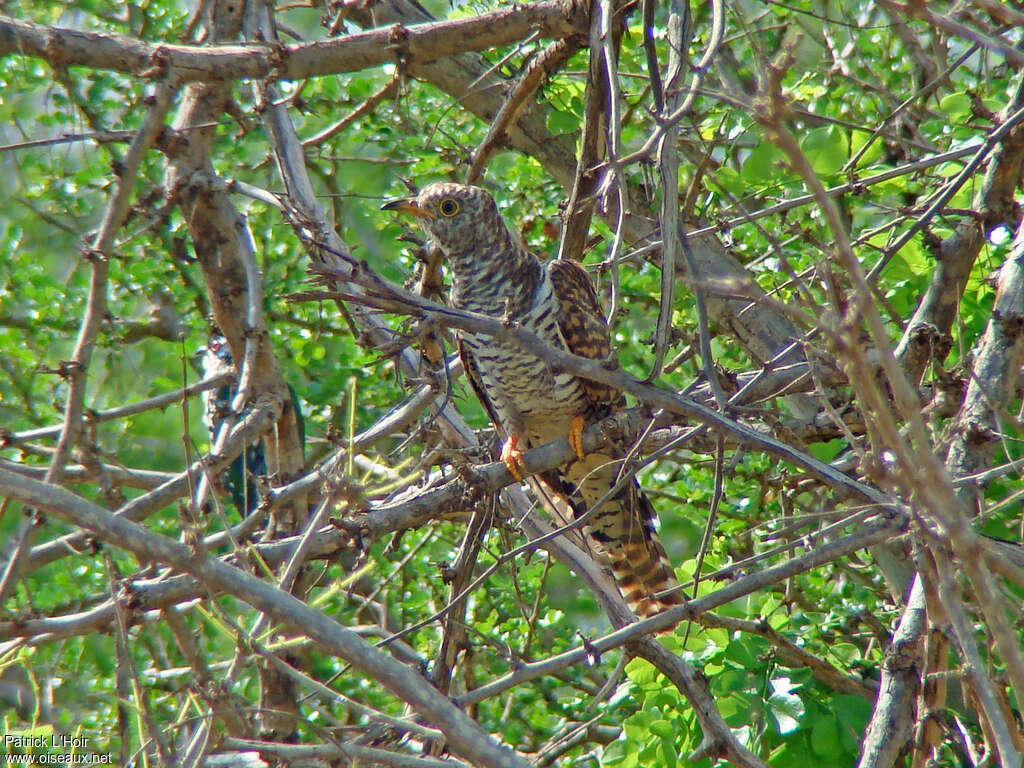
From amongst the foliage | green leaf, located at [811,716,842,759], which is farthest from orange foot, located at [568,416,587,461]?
green leaf, located at [811,716,842,759]

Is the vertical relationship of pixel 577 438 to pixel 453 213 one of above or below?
below

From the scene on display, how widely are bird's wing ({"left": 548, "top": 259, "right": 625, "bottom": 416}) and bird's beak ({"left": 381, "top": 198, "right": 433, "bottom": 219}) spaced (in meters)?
0.51

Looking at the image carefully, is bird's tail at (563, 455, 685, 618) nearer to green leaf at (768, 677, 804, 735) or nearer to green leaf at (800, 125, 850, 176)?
green leaf at (768, 677, 804, 735)

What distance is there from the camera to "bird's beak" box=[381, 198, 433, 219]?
11.9ft

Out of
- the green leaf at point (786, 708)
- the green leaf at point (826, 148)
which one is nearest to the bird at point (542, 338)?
the green leaf at point (786, 708)

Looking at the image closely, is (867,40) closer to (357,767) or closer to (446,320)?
(446,320)

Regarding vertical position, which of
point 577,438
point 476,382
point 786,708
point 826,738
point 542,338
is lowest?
point 826,738

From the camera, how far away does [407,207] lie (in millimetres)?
3658

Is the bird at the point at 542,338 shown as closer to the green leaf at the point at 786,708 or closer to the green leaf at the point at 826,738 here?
the green leaf at the point at 786,708

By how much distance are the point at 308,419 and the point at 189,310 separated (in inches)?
33.8

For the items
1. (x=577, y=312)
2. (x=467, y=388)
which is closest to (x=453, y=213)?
(x=577, y=312)

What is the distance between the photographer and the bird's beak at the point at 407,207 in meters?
3.63

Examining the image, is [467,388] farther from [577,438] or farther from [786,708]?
[786,708]

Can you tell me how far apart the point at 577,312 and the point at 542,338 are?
20 cm
